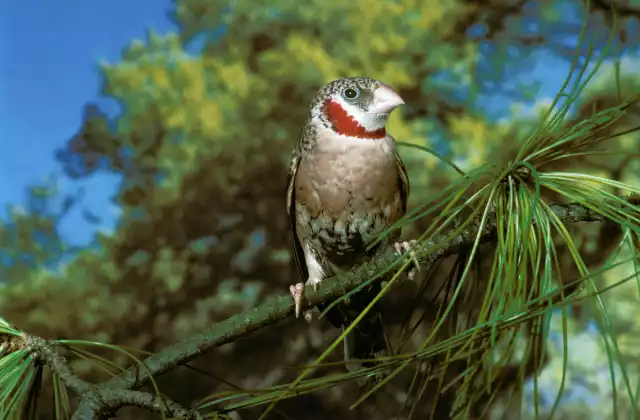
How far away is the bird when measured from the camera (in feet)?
2.36

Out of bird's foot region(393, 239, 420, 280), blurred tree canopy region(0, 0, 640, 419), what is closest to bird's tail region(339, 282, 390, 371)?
bird's foot region(393, 239, 420, 280)

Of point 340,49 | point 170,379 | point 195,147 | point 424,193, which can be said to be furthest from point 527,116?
point 170,379

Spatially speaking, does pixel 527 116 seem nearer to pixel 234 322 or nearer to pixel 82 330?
Answer: pixel 82 330

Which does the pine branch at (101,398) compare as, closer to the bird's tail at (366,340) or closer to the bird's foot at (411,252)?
the bird's foot at (411,252)

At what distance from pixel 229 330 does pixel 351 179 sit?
315 millimetres

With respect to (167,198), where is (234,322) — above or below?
below

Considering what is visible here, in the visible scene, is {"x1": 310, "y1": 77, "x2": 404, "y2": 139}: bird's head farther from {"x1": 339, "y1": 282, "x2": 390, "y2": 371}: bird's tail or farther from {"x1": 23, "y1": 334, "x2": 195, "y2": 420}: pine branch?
{"x1": 23, "y1": 334, "x2": 195, "y2": 420}: pine branch

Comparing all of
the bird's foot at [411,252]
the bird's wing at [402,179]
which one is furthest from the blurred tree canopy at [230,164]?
the bird's foot at [411,252]

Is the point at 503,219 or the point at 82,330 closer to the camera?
the point at 503,219

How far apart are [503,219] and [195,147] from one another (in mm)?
1238

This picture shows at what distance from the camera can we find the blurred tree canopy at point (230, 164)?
1.56m

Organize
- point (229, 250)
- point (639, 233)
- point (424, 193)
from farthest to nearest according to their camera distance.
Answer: point (229, 250)
point (424, 193)
point (639, 233)

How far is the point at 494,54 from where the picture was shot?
1724mm

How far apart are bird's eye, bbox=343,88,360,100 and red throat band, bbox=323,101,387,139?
0.01 meters
